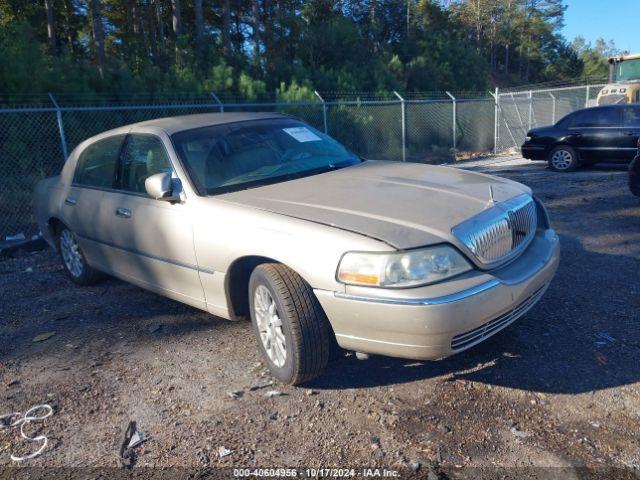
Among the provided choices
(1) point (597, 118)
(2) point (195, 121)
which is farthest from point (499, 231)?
(1) point (597, 118)

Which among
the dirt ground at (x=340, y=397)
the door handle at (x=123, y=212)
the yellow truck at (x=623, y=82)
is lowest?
the dirt ground at (x=340, y=397)

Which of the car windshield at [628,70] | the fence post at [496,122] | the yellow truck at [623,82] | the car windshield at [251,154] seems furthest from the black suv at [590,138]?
the car windshield at [251,154]

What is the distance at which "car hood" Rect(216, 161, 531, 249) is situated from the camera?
2.88 metres

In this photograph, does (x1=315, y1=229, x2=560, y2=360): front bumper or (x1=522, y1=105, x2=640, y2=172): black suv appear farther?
(x1=522, y1=105, x2=640, y2=172): black suv

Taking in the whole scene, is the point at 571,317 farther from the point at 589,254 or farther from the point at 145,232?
the point at 145,232

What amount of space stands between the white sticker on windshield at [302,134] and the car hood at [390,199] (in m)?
0.49

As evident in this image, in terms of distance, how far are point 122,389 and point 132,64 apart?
52.4ft

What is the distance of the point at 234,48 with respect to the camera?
24.5m

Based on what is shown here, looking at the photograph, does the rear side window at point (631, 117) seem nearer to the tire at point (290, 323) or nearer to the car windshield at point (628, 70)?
the car windshield at point (628, 70)

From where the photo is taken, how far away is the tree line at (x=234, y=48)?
38.2ft

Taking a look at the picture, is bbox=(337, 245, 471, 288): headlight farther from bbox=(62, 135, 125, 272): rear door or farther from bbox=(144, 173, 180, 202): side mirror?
bbox=(62, 135, 125, 272): rear door

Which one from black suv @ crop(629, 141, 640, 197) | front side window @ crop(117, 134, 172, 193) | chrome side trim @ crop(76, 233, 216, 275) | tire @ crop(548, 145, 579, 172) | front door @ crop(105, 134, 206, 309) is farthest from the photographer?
tire @ crop(548, 145, 579, 172)

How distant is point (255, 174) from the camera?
12.8 feet

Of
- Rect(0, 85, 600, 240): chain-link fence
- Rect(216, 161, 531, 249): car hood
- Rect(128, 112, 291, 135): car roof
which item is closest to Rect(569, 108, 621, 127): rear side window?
Rect(0, 85, 600, 240): chain-link fence
